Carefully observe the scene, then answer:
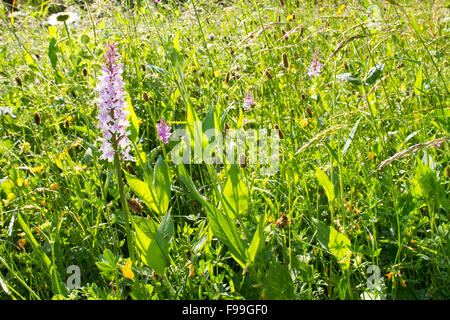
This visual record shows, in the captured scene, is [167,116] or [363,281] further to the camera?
[167,116]

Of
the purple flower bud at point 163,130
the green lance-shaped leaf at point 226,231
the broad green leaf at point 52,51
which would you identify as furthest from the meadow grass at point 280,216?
the broad green leaf at point 52,51

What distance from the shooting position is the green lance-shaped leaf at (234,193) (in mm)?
1137

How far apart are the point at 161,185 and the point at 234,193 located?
0.22 m

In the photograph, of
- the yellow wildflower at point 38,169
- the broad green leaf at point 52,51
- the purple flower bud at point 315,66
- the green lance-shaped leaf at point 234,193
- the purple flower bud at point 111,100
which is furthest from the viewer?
the broad green leaf at point 52,51

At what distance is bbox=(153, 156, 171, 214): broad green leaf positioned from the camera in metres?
1.21

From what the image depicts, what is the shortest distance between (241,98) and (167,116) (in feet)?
1.50

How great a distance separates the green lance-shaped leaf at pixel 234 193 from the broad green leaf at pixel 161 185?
180mm

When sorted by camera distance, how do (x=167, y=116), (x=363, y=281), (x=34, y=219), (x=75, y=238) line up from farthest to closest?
(x=167, y=116) < (x=34, y=219) < (x=75, y=238) < (x=363, y=281)

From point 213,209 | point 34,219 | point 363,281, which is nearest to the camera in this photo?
point 213,209

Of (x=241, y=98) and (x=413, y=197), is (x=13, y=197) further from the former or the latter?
(x=413, y=197)

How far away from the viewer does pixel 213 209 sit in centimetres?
105

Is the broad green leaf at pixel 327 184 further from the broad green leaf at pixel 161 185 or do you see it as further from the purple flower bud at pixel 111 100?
the purple flower bud at pixel 111 100

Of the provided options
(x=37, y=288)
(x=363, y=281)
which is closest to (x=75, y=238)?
(x=37, y=288)

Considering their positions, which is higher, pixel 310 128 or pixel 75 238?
pixel 310 128
